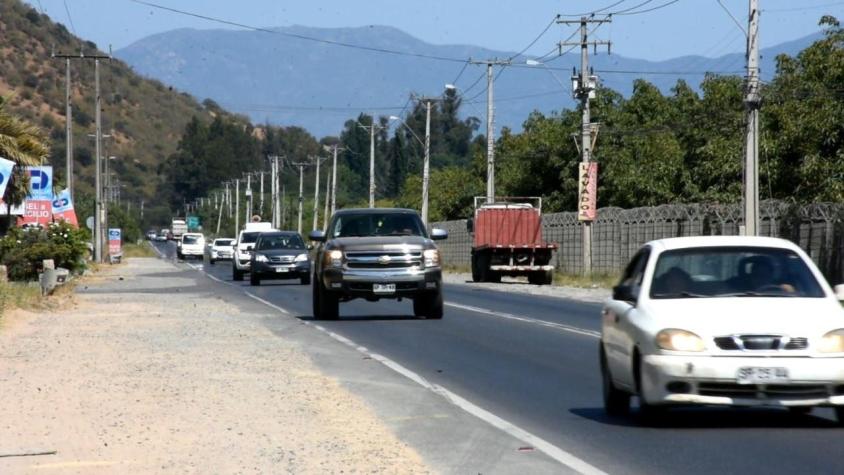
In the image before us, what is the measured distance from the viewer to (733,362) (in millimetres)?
12211

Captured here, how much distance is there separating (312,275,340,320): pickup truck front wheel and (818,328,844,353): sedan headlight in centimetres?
1761

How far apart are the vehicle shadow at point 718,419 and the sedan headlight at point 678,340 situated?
2.95 ft

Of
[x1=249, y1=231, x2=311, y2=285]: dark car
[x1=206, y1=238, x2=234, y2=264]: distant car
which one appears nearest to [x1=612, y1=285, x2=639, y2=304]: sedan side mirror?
[x1=249, y1=231, x2=311, y2=285]: dark car

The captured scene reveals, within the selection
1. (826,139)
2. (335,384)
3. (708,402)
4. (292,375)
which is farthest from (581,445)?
(826,139)

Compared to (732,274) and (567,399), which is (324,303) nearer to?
(567,399)

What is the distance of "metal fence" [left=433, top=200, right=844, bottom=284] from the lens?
38.9 metres

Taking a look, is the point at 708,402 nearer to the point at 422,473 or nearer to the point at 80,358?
the point at 422,473

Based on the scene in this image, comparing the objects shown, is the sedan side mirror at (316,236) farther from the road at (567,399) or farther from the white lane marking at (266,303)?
the white lane marking at (266,303)

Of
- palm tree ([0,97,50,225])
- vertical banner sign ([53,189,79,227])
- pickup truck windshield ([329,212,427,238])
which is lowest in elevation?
pickup truck windshield ([329,212,427,238])

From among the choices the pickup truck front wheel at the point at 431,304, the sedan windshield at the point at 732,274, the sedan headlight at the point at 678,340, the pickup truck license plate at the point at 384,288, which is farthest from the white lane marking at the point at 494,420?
the pickup truck front wheel at the point at 431,304

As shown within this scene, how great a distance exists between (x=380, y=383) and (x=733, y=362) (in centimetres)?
587

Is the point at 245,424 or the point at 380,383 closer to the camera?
the point at 245,424

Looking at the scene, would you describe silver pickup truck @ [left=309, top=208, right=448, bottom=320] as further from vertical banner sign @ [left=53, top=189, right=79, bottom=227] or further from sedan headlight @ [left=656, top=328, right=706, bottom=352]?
vertical banner sign @ [left=53, top=189, right=79, bottom=227]

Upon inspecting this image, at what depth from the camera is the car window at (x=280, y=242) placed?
49.7 meters
